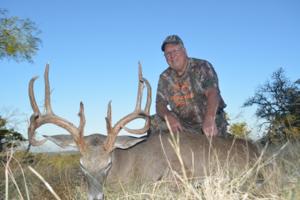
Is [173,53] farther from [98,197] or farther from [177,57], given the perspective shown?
[98,197]

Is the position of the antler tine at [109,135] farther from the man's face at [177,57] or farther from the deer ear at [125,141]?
the man's face at [177,57]

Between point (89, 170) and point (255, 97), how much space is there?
20.6 m

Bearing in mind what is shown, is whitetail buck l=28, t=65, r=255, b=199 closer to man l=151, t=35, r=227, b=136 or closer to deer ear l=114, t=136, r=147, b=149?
deer ear l=114, t=136, r=147, b=149

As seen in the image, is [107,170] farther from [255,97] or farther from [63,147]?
[255,97]

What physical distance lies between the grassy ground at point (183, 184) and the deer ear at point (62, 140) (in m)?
0.37

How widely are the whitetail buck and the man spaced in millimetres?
794

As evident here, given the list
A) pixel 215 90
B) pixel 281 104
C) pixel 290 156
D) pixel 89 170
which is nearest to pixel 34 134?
pixel 89 170

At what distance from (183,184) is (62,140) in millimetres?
2668

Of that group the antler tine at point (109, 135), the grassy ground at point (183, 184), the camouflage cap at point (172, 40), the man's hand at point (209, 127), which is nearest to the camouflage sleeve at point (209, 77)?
the camouflage cap at point (172, 40)

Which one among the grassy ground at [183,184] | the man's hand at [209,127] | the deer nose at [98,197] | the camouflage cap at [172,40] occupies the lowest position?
the deer nose at [98,197]

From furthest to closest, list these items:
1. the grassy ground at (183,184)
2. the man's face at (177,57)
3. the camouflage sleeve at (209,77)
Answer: the man's face at (177,57)
the camouflage sleeve at (209,77)
the grassy ground at (183,184)

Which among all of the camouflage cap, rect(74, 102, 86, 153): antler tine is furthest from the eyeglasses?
rect(74, 102, 86, 153): antler tine

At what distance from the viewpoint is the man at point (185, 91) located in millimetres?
6625

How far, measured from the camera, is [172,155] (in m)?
5.56
